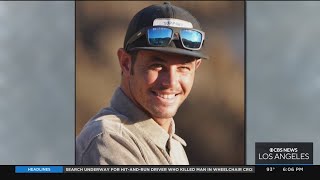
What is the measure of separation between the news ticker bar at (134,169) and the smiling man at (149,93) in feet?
0.18

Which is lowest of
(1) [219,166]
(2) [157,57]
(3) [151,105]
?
(1) [219,166]

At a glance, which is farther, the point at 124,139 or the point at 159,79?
the point at 159,79

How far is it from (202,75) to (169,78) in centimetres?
31

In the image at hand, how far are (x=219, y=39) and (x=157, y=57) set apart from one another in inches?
22.5

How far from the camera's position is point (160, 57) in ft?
21.0

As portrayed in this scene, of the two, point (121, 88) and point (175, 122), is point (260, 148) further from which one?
point (121, 88)

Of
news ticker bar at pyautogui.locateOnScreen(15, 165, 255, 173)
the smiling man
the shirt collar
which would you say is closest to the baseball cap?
the smiling man

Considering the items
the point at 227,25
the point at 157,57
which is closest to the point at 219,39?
the point at 227,25

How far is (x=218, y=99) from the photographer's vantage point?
21.8ft

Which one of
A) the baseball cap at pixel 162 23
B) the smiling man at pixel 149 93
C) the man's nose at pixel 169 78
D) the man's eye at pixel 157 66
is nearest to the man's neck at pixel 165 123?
the smiling man at pixel 149 93

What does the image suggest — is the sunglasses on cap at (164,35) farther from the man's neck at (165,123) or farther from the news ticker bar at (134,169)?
the news ticker bar at (134,169)

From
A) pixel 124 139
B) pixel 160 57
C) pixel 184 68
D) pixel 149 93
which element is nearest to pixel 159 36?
pixel 160 57

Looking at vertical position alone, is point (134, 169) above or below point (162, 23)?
below

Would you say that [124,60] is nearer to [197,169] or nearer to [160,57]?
[160,57]
